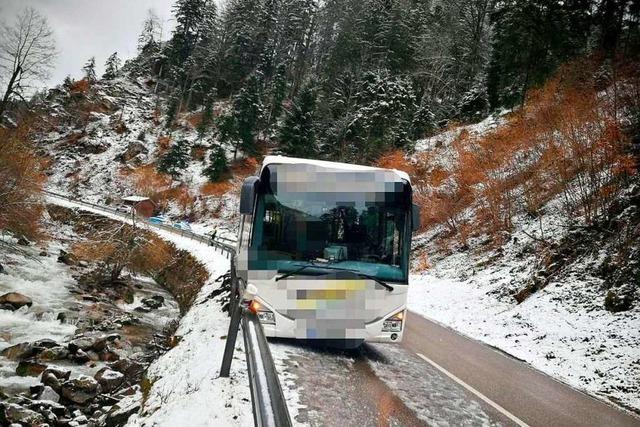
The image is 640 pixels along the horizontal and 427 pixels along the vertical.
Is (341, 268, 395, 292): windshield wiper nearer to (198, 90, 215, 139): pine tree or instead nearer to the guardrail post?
the guardrail post

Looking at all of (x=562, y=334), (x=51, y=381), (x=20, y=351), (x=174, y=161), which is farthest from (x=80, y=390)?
(x=174, y=161)

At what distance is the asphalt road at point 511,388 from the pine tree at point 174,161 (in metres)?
48.1

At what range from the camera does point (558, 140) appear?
1781cm

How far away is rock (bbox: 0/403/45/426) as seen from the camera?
8344mm

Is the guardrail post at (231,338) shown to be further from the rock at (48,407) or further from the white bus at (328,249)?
the rock at (48,407)

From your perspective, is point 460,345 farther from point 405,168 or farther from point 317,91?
point 317,91

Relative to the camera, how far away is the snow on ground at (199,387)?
188 inches

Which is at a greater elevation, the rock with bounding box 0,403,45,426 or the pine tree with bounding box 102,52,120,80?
the pine tree with bounding box 102,52,120,80

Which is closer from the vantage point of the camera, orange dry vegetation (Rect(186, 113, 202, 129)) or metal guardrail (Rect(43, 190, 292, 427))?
metal guardrail (Rect(43, 190, 292, 427))

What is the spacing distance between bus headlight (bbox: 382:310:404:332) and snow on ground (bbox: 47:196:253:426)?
90.6 inches

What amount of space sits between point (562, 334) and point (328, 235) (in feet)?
25.2

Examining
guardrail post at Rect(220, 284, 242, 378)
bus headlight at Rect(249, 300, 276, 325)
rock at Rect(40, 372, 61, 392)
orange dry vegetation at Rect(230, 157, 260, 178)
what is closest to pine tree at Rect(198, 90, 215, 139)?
orange dry vegetation at Rect(230, 157, 260, 178)

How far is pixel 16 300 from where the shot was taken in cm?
1591

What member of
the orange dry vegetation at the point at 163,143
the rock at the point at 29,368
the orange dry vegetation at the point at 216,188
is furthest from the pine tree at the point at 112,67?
the rock at the point at 29,368
